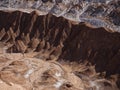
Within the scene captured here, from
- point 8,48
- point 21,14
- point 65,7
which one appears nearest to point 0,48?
point 8,48

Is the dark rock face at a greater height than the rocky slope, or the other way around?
the rocky slope

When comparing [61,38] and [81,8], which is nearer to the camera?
[61,38]

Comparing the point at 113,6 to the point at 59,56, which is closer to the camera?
the point at 59,56

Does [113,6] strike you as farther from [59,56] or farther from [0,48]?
[0,48]

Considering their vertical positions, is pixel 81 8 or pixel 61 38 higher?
pixel 81 8

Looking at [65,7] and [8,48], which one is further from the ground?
[65,7]

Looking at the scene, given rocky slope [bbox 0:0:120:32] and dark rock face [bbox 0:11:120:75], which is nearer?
dark rock face [bbox 0:11:120:75]

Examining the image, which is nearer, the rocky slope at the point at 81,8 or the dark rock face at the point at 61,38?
the dark rock face at the point at 61,38

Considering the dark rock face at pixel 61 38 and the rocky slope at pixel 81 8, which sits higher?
the rocky slope at pixel 81 8
